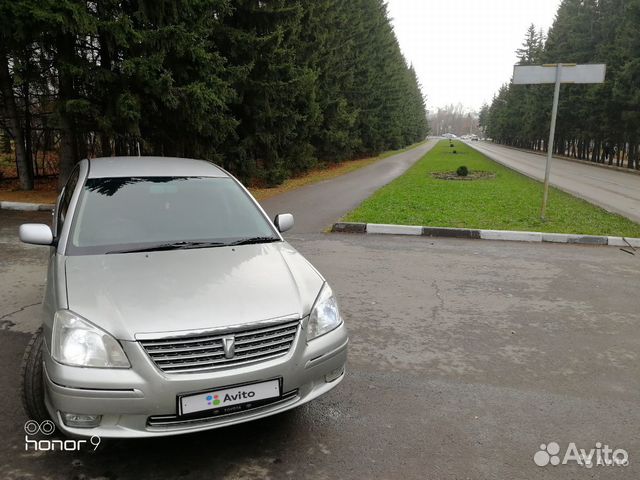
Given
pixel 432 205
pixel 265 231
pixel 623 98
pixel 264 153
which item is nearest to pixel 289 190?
pixel 264 153

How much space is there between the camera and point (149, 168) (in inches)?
176

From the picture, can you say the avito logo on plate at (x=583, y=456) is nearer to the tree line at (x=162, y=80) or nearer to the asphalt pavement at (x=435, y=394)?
the asphalt pavement at (x=435, y=394)

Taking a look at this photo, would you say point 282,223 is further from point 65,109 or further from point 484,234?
point 65,109

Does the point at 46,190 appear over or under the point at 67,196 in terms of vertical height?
under

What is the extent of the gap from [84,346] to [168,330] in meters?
0.47

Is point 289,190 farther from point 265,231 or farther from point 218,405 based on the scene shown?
point 218,405

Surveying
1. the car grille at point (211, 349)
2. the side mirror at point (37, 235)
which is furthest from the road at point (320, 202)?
the car grille at point (211, 349)

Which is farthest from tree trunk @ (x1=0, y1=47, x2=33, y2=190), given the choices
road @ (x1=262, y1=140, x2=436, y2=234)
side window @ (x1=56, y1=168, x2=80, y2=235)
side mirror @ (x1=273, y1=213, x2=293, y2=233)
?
side mirror @ (x1=273, y1=213, x2=293, y2=233)

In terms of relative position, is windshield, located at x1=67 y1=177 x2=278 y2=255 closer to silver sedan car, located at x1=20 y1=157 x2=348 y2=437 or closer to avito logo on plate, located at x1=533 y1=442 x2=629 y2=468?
silver sedan car, located at x1=20 y1=157 x2=348 y2=437

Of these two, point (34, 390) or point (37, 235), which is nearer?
point (34, 390)

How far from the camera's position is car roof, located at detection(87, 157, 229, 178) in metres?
4.32

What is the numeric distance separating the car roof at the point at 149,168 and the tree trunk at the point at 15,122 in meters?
12.5

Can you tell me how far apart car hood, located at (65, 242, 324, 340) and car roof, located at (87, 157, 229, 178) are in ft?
3.80

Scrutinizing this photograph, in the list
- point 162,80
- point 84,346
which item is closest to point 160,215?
point 84,346
